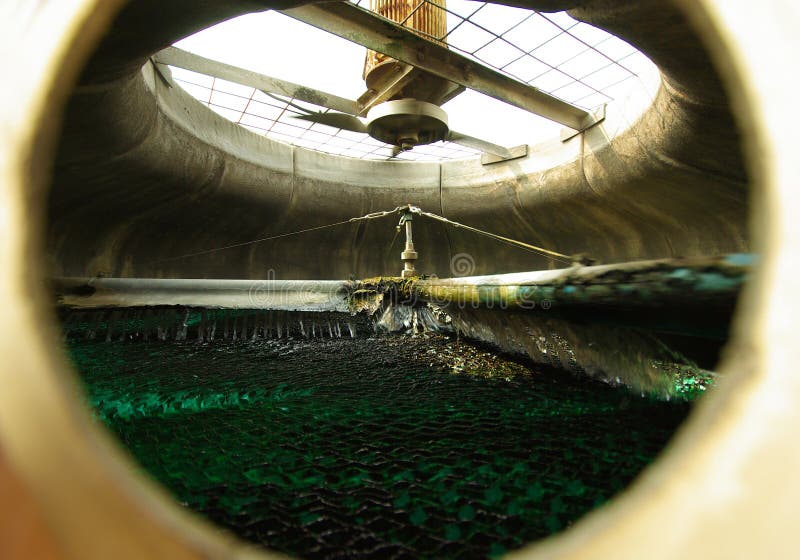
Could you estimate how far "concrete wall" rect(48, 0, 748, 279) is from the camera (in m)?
2.96

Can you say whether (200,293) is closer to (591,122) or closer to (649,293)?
(649,293)

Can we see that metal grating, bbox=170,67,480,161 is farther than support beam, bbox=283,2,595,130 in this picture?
Yes

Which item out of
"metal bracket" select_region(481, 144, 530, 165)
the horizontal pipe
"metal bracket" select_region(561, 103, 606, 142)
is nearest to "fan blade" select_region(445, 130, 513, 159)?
"metal bracket" select_region(481, 144, 530, 165)

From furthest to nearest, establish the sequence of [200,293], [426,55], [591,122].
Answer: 1. [591,122]
2. [426,55]
3. [200,293]

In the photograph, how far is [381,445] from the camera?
1.66 m

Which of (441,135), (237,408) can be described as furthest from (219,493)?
(441,135)

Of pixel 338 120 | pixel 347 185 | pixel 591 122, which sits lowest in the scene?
pixel 347 185

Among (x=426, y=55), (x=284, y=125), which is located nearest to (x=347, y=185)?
(x=284, y=125)

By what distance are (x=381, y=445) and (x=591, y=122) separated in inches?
229

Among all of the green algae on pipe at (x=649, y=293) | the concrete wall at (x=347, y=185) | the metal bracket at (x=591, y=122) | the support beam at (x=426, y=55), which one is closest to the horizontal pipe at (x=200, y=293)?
the concrete wall at (x=347, y=185)

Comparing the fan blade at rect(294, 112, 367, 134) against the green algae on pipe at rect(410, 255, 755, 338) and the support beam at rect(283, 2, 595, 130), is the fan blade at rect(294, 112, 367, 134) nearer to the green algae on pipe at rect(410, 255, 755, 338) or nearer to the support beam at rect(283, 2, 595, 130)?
the support beam at rect(283, 2, 595, 130)

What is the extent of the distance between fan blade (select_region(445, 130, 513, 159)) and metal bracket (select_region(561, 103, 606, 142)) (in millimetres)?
1068

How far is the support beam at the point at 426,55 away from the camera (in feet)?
11.5

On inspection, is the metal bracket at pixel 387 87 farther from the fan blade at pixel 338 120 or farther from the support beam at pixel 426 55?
the support beam at pixel 426 55
